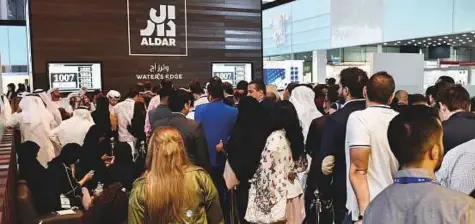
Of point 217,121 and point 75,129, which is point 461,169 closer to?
point 217,121

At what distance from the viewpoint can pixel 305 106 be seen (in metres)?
4.90

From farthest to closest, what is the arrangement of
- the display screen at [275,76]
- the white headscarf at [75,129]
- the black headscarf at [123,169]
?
the display screen at [275,76] < the white headscarf at [75,129] < the black headscarf at [123,169]

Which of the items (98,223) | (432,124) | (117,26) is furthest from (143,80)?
(432,124)

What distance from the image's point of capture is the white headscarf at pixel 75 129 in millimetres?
5320

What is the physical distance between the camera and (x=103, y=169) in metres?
4.58

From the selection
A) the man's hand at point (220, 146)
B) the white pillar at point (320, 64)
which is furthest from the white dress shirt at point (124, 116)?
the white pillar at point (320, 64)

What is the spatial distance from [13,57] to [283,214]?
18.9 meters

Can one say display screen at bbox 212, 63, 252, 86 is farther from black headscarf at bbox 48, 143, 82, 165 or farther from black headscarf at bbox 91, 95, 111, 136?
black headscarf at bbox 48, 143, 82, 165

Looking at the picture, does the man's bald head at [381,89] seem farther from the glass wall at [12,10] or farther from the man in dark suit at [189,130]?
the glass wall at [12,10]

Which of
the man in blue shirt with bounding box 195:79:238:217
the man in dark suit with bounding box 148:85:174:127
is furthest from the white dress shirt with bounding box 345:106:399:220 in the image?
the man in dark suit with bounding box 148:85:174:127

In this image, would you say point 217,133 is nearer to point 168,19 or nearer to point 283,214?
point 283,214

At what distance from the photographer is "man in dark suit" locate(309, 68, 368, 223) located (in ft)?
8.59

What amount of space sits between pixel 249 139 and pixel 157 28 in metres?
6.89

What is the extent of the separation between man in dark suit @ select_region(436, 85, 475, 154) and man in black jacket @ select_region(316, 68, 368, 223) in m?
0.45
